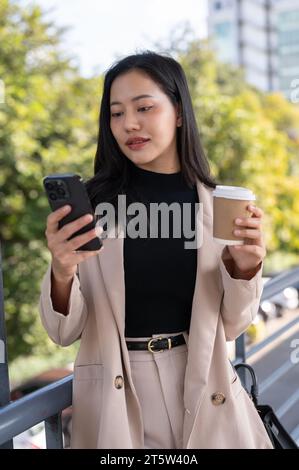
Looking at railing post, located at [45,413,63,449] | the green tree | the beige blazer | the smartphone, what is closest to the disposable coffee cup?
the beige blazer

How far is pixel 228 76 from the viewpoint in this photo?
20.5m

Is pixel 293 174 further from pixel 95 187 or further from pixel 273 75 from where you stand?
pixel 273 75

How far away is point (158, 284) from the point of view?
3.72 feet

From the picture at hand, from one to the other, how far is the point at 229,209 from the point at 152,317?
28 centimetres

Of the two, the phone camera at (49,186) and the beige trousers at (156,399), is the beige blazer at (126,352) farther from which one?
the phone camera at (49,186)

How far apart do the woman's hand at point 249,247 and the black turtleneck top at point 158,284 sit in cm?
11

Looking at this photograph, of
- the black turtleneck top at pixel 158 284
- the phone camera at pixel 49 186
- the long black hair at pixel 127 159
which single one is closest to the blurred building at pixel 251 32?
the long black hair at pixel 127 159

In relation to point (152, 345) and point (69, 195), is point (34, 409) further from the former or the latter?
point (69, 195)

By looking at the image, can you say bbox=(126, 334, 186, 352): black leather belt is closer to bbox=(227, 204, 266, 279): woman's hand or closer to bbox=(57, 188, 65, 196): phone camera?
bbox=(227, 204, 266, 279): woman's hand

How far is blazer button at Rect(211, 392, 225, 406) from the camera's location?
45.0 inches

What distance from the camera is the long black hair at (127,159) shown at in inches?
46.1
